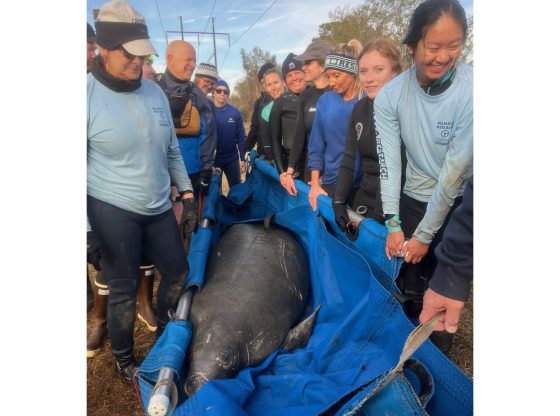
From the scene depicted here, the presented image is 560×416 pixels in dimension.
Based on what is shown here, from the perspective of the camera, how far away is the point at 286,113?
3068 millimetres

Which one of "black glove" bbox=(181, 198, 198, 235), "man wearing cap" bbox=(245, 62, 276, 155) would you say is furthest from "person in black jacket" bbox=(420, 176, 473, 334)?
"man wearing cap" bbox=(245, 62, 276, 155)

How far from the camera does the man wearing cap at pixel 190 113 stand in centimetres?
148

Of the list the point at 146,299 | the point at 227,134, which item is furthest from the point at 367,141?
the point at 227,134

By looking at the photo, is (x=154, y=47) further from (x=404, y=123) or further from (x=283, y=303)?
(x=283, y=303)

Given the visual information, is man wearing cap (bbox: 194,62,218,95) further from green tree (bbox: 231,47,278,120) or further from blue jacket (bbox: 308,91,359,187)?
blue jacket (bbox: 308,91,359,187)

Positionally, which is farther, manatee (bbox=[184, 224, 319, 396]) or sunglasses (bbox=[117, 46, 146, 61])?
manatee (bbox=[184, 224, 319, 396])

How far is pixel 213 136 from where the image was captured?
2.43 m

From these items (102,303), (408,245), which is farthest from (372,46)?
(102,303)

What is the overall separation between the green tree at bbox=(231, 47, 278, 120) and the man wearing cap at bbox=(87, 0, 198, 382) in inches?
17.5

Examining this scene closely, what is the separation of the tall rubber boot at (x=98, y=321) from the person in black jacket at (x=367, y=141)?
1152 millimetres

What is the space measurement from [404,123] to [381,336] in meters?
0.71

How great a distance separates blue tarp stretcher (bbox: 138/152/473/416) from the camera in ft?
3.31

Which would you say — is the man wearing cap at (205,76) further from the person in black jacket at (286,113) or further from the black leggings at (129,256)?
the person in black jacket at (286,113)
